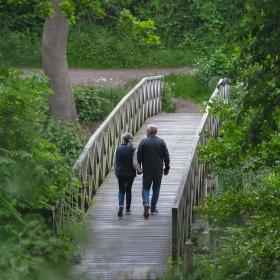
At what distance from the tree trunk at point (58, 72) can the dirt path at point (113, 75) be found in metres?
5.85

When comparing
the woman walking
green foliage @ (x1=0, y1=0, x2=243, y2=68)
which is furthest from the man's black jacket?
green foliage @ (x1=0, y1=0, x2=243, y2=68)

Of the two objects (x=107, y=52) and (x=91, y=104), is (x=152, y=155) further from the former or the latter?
(x=107, y=52)

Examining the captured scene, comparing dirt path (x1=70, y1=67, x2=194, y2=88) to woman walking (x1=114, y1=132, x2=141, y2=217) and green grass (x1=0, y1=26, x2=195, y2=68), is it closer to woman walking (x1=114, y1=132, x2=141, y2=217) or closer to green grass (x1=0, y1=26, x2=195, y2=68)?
green grass (x1=0, y1=26, x2=195, y2=68)

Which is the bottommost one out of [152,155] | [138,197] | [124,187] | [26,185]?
[138,197]

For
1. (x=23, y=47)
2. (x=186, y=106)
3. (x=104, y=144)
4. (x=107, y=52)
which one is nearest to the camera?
(x=104, y=144)

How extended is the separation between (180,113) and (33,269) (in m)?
20.4

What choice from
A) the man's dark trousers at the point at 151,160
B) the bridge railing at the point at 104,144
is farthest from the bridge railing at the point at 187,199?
the bridge railing at the point at 104,144

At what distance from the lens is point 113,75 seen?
31.5m

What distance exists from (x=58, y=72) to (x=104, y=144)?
5.42m

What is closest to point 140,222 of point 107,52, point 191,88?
point 191,88

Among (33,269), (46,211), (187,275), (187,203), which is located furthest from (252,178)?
(33,269)

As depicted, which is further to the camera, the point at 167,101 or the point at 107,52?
the point at 107,52

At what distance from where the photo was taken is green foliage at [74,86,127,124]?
24.4 m

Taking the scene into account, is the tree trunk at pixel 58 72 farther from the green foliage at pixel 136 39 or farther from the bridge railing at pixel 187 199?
the green foliage at pixel 136 39
